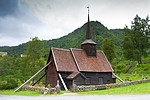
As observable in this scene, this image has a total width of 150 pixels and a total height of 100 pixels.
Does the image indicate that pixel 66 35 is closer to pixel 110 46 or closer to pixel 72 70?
pixel 110 46

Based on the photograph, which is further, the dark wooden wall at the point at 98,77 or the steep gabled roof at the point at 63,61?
the dark wooden wall at the point at 98,77

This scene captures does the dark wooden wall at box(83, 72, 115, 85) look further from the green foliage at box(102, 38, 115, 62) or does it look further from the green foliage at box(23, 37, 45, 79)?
the green foliage at box(102, 38, 115, 62)

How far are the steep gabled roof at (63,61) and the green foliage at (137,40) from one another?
30113mm

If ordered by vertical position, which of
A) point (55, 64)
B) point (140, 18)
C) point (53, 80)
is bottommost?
point (53, 80)

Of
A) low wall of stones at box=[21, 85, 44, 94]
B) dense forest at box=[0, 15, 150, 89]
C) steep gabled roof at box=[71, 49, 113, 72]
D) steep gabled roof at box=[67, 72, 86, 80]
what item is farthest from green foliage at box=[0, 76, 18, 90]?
steep gabled roof at box=[71, 49, 113, 72]

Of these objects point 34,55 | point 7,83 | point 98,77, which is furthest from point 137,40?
point 7,83

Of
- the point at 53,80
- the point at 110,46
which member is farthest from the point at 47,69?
the point at 110,46

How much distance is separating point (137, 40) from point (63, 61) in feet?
118

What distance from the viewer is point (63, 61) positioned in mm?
33812

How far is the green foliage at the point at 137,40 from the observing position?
199 ft

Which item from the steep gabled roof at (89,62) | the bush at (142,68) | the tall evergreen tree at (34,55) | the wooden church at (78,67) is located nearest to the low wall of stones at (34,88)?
the wooden church at (78,67)

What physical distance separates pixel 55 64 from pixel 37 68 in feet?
39.1

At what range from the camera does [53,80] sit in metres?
33.7

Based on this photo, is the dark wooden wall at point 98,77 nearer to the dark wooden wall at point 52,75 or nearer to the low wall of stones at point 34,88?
the dark wooden wall at point 52,75
